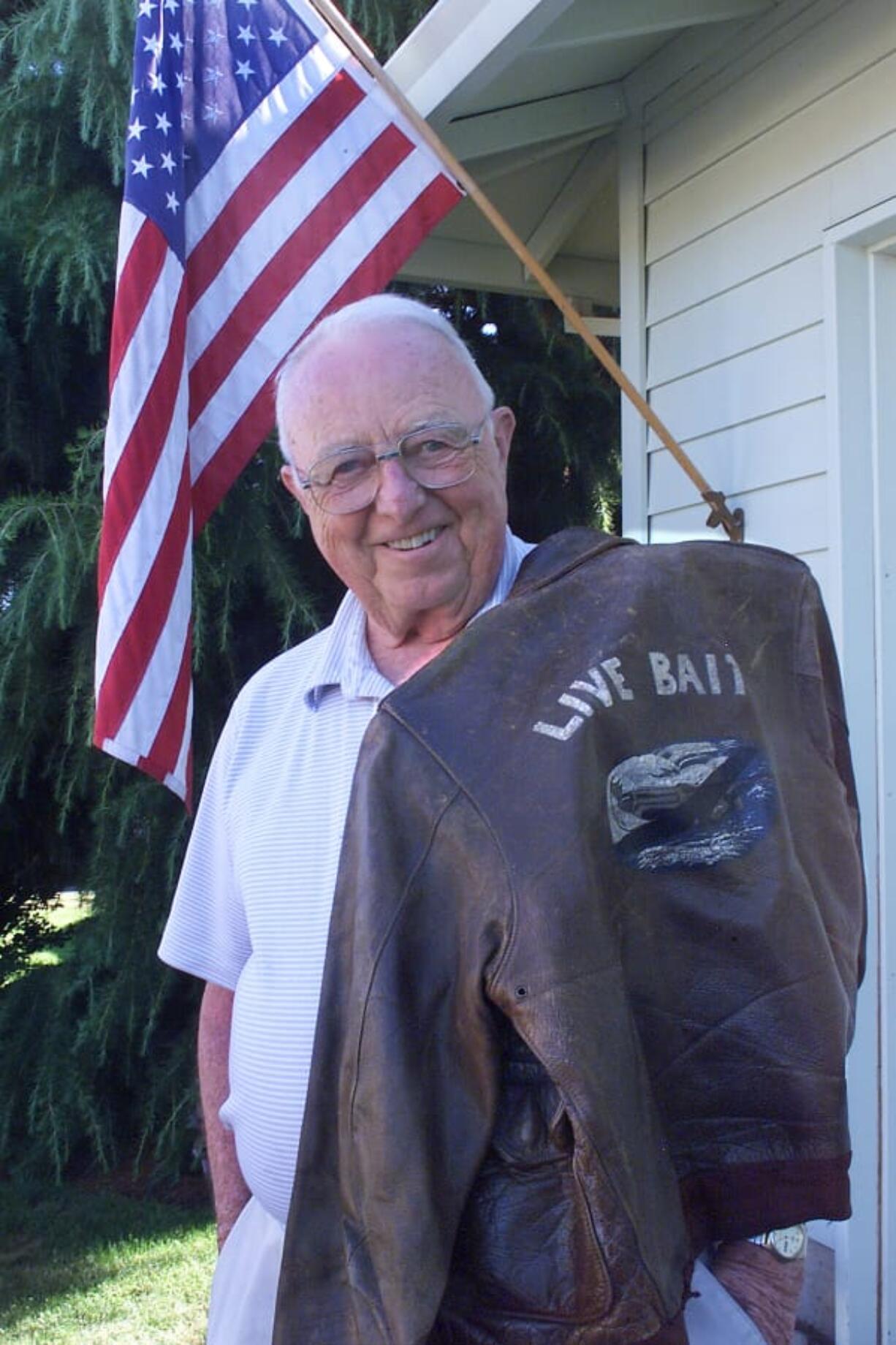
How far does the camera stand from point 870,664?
9.57 ft

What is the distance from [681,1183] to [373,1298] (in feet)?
0.95

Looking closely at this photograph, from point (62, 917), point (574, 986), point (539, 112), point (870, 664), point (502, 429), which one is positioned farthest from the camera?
point (62, 917)

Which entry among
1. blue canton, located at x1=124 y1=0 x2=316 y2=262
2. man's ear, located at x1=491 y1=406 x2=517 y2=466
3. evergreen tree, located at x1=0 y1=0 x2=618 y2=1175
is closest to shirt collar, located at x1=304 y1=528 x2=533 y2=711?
Answer: man's ear, located at x1=491 y1=406 x2=517 y2=466

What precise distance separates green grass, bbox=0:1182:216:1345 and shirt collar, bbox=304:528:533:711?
288 centimetres

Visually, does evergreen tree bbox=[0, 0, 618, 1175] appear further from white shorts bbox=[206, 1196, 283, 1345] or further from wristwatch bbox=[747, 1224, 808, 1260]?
wristwatch bbox=[747, 1224, 808, 1260]

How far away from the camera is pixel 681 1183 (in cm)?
121

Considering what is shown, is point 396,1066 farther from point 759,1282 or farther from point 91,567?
point 91,567

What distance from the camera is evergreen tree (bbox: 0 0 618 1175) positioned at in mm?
4684

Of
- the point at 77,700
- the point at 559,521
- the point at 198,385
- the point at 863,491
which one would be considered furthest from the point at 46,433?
the point at 863,491

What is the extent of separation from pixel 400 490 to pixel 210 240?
5.97 feet

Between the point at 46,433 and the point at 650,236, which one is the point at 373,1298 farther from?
the point at 46,433

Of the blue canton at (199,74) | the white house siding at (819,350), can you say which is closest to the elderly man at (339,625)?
the white house siding at (819,350)

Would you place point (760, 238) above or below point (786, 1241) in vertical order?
above

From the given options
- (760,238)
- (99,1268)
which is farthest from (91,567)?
(760,238)
